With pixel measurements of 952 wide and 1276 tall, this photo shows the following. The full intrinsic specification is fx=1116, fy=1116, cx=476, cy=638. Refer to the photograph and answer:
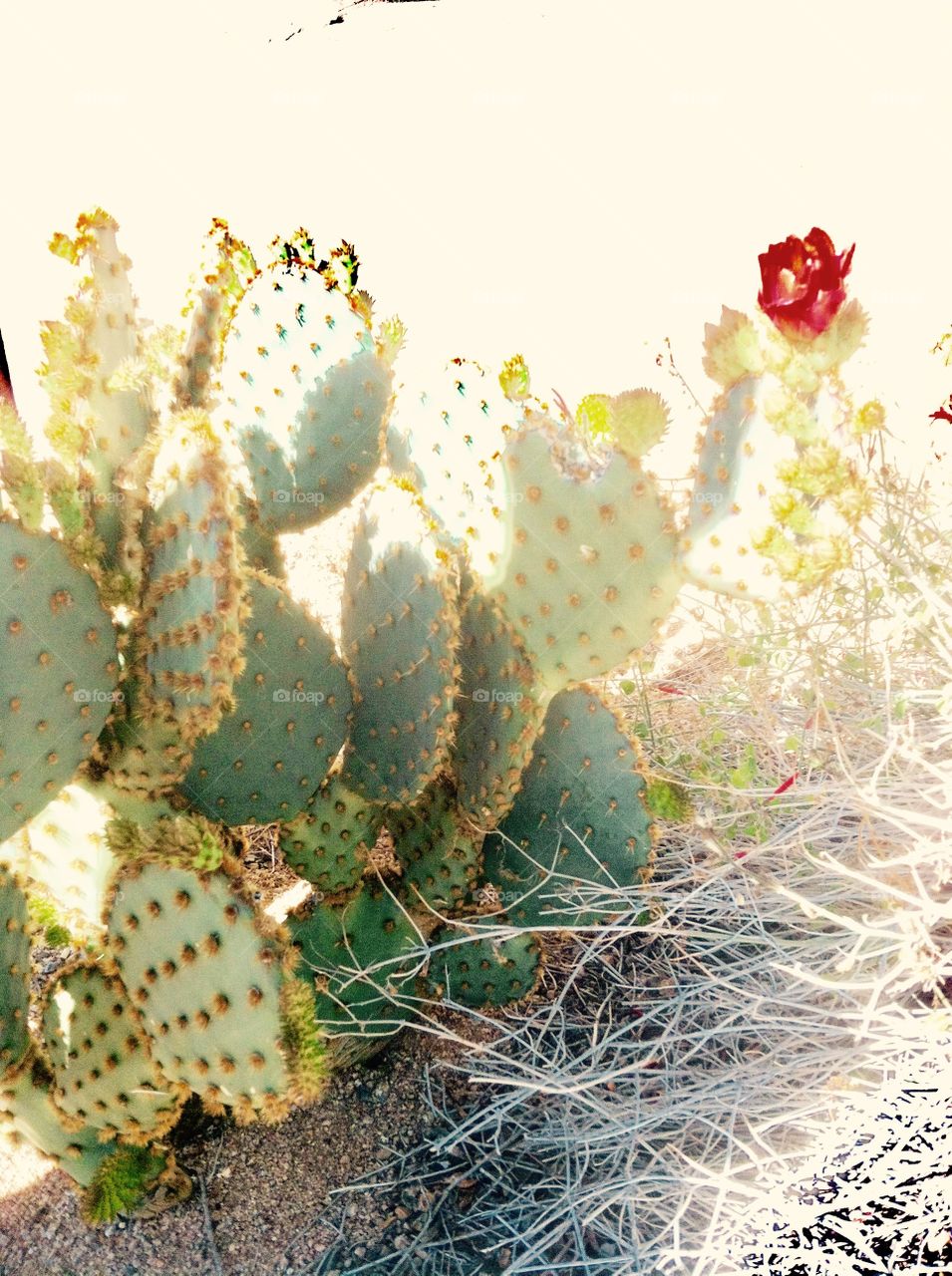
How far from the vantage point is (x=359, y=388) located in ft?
5.60

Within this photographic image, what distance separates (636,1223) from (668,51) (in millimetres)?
4462

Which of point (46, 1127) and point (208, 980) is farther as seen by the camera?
point (46, 1127)

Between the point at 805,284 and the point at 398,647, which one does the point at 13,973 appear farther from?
the point at 805,284

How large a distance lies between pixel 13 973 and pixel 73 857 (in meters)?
0.19

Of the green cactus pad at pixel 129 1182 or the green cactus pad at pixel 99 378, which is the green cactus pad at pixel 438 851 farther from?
the green cactus pad at pixel 99 378

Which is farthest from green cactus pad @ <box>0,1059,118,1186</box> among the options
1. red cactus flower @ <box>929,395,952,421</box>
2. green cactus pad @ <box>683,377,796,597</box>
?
red cactus flower @ <box>929,395,952,421</box>

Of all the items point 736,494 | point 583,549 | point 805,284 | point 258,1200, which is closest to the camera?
point 805,284

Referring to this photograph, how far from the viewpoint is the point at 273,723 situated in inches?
60.2

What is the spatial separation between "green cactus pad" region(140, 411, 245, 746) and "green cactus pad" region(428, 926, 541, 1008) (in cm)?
66

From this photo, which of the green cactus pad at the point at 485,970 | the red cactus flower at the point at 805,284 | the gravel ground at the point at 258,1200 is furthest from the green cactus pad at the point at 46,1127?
the red cactus flower at the point at 805,284

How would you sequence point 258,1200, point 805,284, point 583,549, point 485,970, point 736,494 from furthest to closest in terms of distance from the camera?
point 485,970, point 258,1200, point 583,549, point 736,494, point 805,284

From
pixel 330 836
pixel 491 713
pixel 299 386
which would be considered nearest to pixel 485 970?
pixel 330 836

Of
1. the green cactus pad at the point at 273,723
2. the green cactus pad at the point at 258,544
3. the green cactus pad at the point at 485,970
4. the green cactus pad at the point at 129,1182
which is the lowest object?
the green cactus pad at the point at 129,1182

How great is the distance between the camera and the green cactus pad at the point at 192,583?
1209 millimetres
